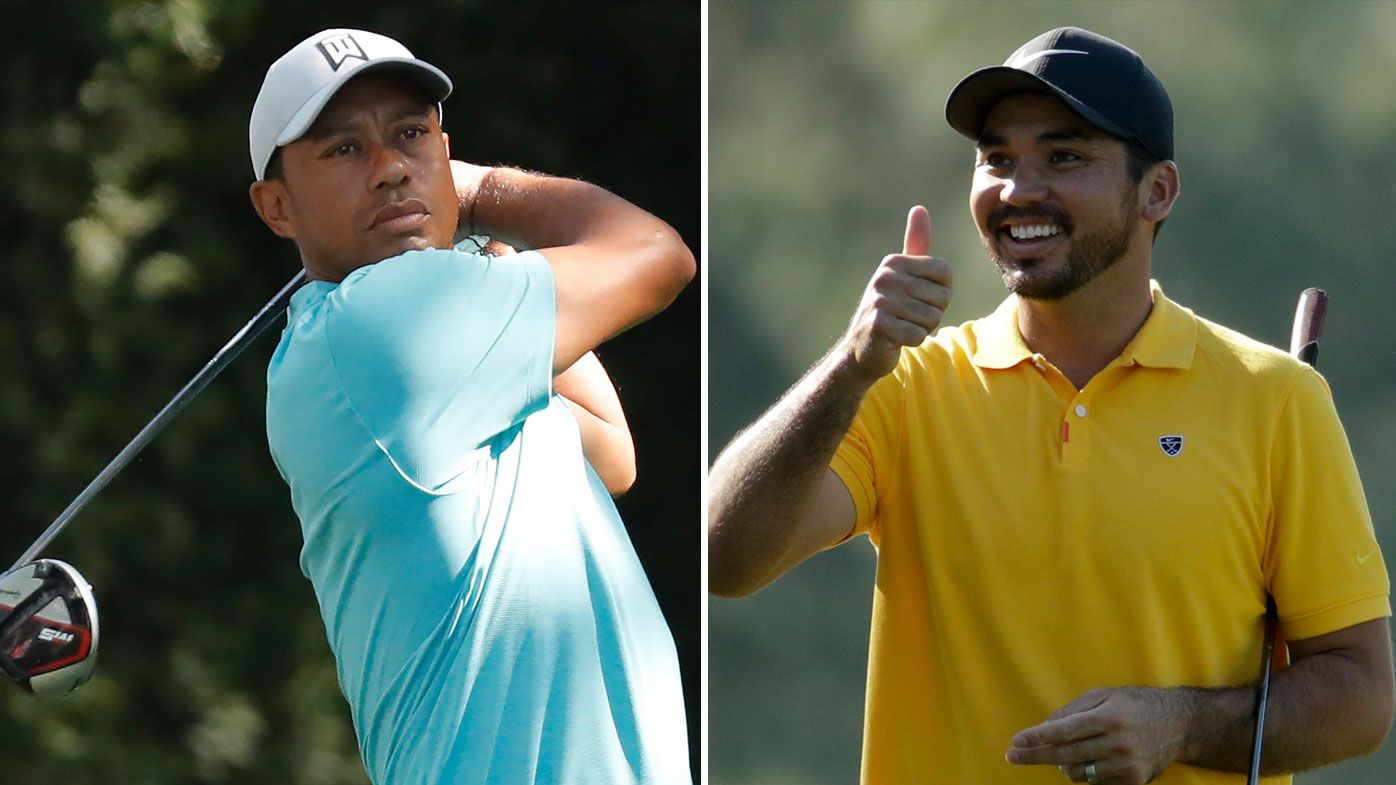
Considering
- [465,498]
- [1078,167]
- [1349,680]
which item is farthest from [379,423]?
[1349,680]

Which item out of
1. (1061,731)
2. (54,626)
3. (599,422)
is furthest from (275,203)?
(1061,731)

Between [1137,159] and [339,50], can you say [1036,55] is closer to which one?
[1137,159]

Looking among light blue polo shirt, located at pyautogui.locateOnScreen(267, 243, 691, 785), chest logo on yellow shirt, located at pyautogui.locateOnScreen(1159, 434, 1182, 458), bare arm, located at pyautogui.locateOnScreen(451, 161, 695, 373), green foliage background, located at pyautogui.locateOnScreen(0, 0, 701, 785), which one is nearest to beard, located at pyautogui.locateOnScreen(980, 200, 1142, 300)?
chest logo on yellow shirt, located at pyautogui.locateOnScreen(1159, 434, 1182, 458)

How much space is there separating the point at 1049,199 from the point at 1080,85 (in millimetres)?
129

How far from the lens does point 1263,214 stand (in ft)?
14.3

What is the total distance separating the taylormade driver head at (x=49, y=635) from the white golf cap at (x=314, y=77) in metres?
0.58

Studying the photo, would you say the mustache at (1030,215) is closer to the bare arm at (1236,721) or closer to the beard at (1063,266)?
the beard at (1063,266)

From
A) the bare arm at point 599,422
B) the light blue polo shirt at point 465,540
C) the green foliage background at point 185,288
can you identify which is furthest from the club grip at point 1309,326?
the green foliage background at point 185,288

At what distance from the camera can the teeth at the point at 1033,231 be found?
2467mm

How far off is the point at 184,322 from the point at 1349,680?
3.07m

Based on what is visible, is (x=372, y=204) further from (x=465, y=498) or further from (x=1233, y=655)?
(x=1233, y=655)

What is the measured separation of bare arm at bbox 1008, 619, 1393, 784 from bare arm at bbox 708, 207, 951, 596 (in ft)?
1.07

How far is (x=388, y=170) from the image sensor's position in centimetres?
217

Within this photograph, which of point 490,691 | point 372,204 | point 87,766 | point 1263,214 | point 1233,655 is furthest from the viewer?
point 87,766
